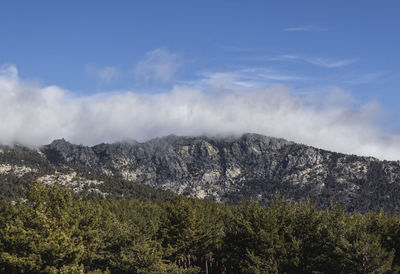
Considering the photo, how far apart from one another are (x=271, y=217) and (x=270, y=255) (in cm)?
517

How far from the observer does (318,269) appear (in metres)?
45.6

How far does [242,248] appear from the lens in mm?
53594

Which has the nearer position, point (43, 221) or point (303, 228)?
point (43, 221)

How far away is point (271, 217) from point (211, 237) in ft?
74.6

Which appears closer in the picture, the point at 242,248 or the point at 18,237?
the point at 18,237

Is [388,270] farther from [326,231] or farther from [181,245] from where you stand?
[181,245]

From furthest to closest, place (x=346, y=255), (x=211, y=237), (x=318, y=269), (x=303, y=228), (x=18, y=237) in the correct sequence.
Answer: (x=211, y=237)
(x=303, y=228)
(x=318, y=269)
(x=346, y=255)
(x=18, y=237)

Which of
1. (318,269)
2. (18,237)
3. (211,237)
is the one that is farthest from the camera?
(211,237)

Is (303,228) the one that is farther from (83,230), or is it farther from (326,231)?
(83,230)

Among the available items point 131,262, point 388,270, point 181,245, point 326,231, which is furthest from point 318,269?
point 181,245

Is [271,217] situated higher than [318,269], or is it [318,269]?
[271,217]

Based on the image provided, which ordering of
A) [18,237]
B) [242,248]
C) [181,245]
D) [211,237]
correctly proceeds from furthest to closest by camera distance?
[211,237] → [181,245] → [242,248] → [18,237]

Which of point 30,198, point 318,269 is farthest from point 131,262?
point 318,269

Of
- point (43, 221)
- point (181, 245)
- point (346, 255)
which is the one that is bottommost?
point (181, 245)
